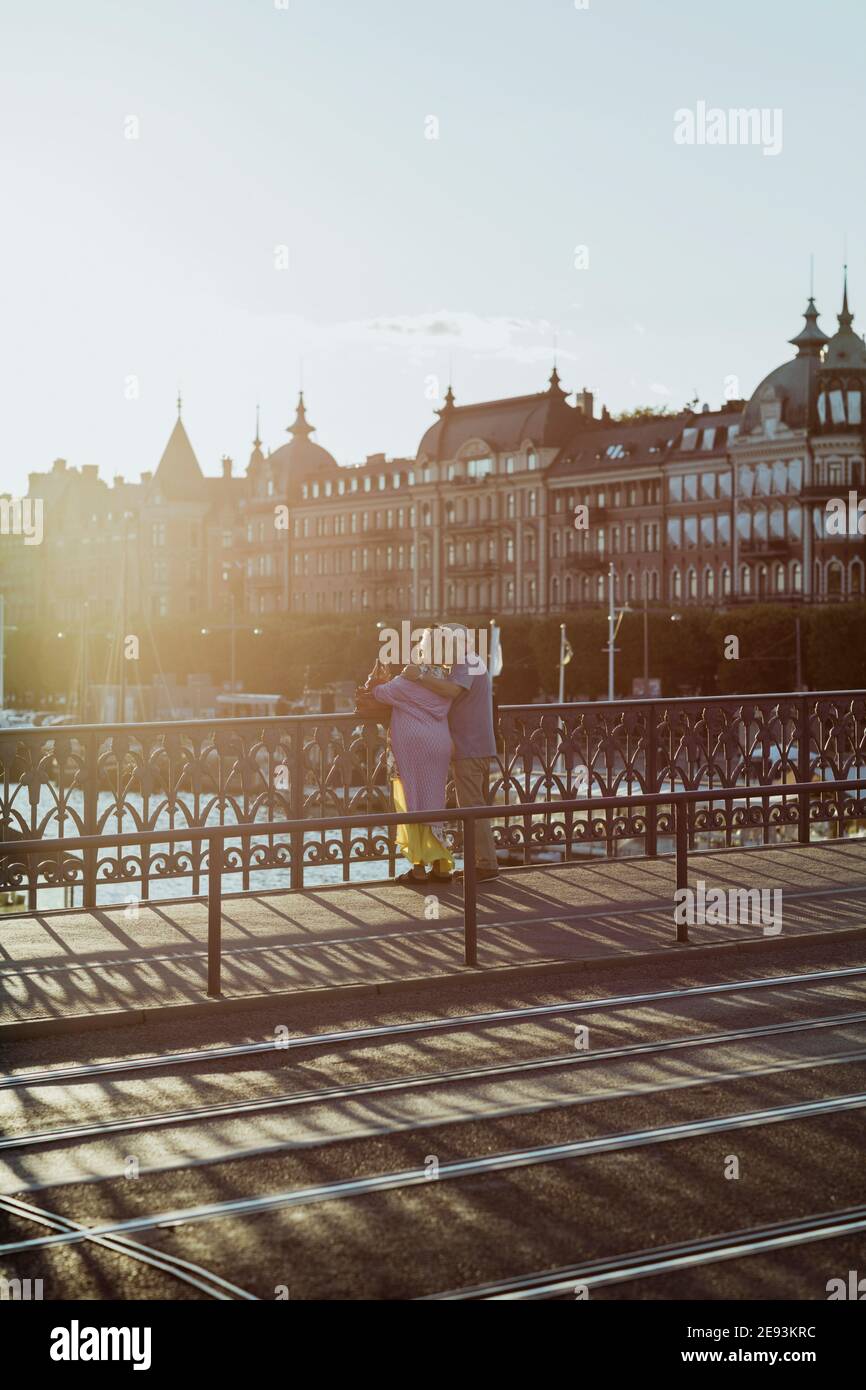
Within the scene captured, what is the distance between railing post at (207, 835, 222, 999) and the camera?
351 inches

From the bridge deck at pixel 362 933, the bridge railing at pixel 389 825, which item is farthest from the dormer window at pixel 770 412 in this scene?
the bridge railing at pixel 389 825

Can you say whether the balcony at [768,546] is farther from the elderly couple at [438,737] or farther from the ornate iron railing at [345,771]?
the elderly couple at [438,737]

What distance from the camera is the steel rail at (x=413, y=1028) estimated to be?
7598 mm

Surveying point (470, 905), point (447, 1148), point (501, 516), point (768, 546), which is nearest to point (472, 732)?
point (470, 905)

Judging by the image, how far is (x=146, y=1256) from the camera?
5.32 m

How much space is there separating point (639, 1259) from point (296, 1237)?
994 mm

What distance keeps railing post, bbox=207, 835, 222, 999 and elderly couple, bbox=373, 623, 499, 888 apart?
9.89ft

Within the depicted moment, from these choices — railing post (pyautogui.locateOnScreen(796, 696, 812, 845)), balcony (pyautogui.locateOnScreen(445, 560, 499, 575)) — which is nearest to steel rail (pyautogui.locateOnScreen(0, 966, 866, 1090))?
railing post (pyautogui.locateOnScreen(796, 696, 812, 845))

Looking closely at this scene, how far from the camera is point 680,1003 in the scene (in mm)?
8844

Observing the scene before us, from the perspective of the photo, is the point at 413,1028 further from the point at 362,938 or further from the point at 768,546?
the point at 768,546

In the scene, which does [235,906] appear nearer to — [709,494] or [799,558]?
[799,558]

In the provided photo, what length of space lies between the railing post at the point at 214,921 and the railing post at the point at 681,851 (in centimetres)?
276

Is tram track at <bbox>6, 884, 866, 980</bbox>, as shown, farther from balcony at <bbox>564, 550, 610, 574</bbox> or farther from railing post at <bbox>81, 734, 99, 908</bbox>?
balcony at <bbox>564, 550, 610, 574</bbox>
